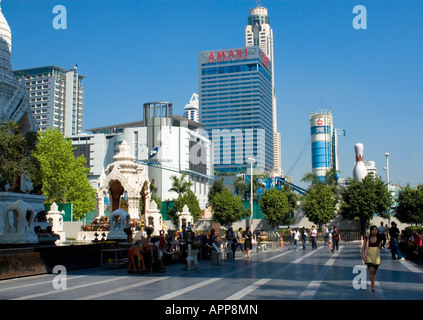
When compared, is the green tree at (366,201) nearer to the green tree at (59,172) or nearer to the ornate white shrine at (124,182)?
the ornate white shrine at (124,182)

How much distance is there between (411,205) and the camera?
50.3m

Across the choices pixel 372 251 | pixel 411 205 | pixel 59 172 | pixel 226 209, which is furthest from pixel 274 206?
pixel 372 251

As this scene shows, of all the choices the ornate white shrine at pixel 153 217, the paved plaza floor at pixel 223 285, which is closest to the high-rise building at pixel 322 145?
the ornate white shrine at pixel 153 217

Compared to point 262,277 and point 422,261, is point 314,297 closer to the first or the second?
point 262,277

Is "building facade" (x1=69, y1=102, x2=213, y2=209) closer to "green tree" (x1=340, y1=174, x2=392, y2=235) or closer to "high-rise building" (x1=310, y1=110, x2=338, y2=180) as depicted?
"high-rise building" (x1=310, y1=110, x2=338, y2=180)

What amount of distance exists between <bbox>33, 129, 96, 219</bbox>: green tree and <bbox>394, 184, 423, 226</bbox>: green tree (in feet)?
118

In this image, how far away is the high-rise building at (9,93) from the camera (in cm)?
4031

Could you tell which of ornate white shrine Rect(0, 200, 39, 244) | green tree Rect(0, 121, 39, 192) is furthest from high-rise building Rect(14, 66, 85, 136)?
ornate white shrine Rect(0, 200, 39, 244)

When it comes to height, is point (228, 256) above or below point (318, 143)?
below

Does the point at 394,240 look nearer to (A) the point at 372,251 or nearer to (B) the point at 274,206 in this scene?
(A) the point at 372,251
